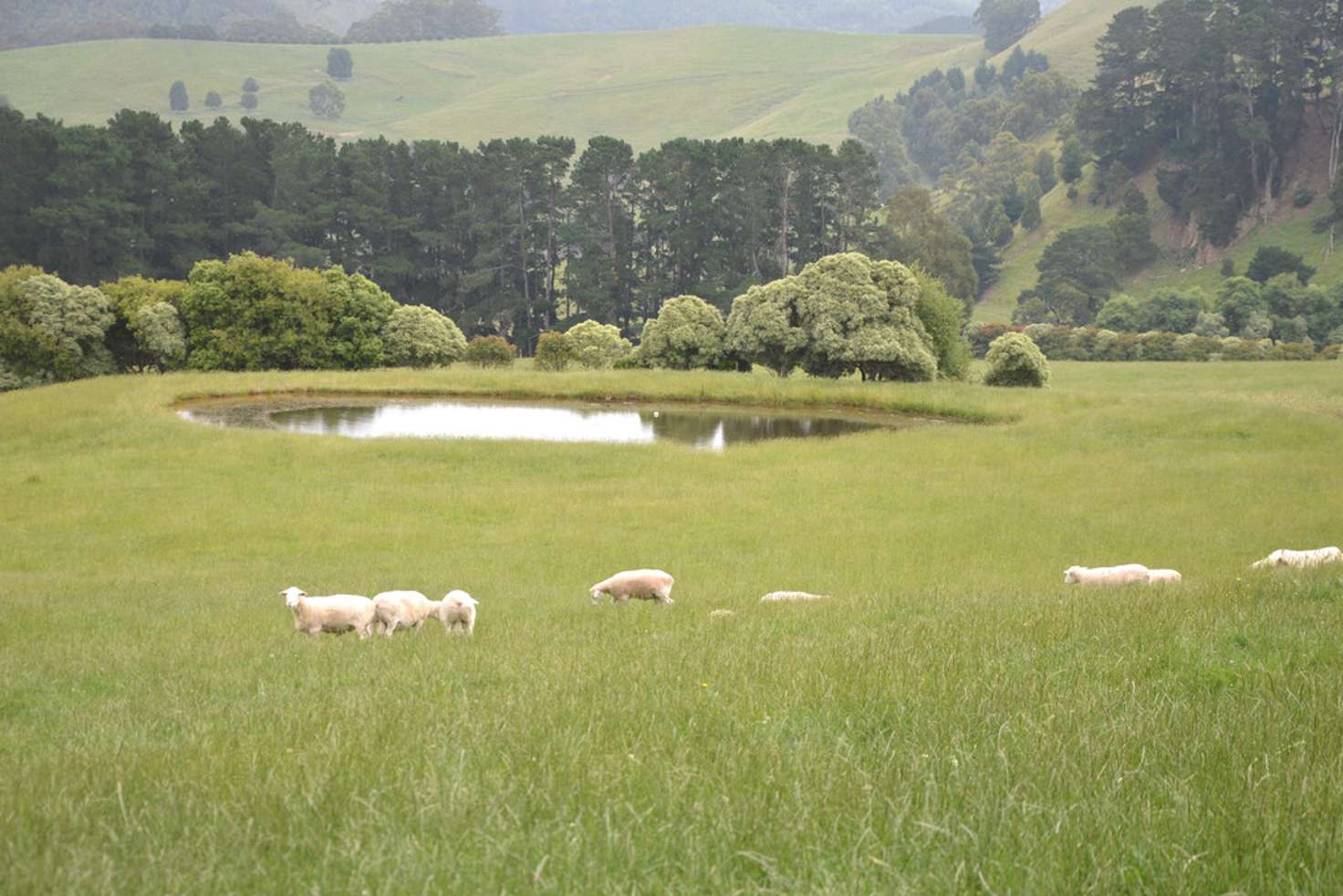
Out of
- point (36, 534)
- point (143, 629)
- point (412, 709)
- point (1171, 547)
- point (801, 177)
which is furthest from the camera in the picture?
point (801, 177)

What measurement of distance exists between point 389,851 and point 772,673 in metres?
3.74

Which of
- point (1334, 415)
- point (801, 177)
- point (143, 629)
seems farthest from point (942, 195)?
point (143, 629)

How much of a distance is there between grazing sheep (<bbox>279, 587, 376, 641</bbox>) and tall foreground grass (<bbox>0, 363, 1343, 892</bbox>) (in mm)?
569

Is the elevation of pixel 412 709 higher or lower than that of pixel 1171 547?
higher

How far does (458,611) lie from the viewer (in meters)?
13.3

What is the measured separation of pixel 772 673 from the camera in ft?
23.9

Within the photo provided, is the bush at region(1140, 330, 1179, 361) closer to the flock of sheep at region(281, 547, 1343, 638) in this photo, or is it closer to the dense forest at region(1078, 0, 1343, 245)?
the dense forest at region(1078, 0, 1343, 245)

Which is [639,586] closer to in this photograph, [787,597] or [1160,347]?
[787,597]


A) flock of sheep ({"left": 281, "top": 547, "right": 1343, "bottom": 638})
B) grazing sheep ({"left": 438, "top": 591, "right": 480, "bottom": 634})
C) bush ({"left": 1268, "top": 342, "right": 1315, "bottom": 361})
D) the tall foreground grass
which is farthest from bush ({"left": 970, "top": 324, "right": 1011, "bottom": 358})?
grazing sheep ({"left": 438, "top": 591, "right": 480, "bottom": 634})

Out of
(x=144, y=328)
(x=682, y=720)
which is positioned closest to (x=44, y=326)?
(x=144, y=328)

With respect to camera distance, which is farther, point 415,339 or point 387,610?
point 415,339

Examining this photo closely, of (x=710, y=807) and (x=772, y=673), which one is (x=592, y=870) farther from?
(x=772, y=673)

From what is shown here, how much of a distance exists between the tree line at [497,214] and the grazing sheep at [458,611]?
8935 cm

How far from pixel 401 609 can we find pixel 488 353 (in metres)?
59.9
